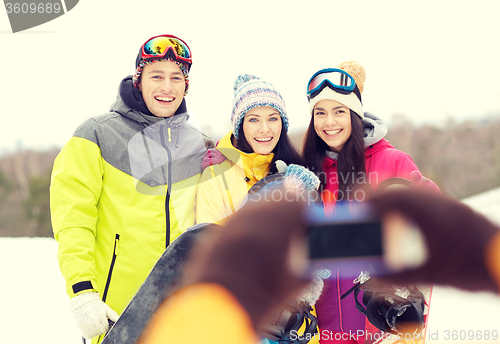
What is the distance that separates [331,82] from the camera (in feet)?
5.45

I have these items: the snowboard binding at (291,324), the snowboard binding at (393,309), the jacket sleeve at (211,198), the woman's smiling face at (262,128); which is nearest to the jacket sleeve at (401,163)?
the woman's smiling face at (262,128)

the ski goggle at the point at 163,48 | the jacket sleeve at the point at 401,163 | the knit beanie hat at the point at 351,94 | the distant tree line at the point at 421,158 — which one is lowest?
the distant tree line at the point at 421,158

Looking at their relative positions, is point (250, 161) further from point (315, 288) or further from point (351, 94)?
point (315, 288)

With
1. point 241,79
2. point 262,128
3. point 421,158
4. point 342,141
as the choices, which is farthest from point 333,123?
point 421,158

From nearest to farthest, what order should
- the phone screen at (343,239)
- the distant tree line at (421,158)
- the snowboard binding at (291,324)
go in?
the phone screen at (343,239)
the snowboard binding at (291,324)
the distant tree line at (421,158)

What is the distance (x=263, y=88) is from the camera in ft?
5.70

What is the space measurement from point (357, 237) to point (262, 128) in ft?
4.53

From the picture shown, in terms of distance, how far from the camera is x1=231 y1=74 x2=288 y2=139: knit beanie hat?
5.61 ft

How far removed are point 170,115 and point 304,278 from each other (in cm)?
152

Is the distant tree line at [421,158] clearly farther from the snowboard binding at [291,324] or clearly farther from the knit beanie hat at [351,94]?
the snowboard binding at [291,324]

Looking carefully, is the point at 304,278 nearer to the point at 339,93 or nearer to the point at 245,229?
the point at 245,229

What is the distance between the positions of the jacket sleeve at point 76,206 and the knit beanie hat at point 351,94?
44.7 inches

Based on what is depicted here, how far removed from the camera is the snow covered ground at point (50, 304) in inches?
17.7

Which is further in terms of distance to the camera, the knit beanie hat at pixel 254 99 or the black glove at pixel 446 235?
the knit beanie hat at pixel 254 99
